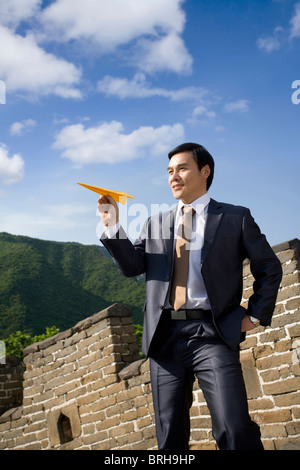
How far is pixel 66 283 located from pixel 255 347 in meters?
35.4

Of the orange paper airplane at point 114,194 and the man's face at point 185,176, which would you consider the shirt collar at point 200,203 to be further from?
the orange paper airplane at point 114,194

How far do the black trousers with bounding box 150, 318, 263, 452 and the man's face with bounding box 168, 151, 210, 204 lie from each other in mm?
721

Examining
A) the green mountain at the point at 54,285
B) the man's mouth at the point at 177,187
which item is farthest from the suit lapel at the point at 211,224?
the green mountain at the point at 54,285

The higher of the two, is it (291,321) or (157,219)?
(157,219)

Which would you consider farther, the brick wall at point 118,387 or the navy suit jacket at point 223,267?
the brick wall at point 118,387

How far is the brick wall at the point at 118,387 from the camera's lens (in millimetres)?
4465

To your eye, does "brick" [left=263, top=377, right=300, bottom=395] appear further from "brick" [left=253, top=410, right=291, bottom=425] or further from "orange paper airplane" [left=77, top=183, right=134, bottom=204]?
"orange paper airplane" [left=77, top=183, right=134, bottom=204]

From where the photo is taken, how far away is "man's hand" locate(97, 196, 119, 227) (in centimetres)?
→ 271

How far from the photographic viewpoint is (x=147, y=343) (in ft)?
8.61

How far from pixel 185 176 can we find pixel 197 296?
0.67m

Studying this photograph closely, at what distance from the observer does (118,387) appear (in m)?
6.00
